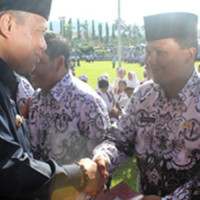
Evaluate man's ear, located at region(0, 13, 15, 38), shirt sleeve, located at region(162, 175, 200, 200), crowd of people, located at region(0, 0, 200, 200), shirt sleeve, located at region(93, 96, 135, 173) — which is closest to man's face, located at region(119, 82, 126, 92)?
crowd of people, located at region(0, 0, 200, 200)

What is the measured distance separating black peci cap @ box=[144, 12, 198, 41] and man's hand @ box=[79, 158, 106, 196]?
1.12m

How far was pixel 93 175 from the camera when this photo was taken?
210 cm

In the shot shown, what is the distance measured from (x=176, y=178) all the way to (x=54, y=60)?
5.11 ft

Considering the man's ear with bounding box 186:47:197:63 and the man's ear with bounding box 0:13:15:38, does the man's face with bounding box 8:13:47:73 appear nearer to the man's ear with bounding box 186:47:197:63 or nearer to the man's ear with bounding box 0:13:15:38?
the man's ear with bounding box 0:13:15:38

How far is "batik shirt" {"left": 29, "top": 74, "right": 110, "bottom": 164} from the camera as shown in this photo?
266cm

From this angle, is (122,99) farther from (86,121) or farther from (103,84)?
(86,121)

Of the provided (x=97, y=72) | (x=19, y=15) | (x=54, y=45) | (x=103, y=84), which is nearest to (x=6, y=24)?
(x=19, y=15)

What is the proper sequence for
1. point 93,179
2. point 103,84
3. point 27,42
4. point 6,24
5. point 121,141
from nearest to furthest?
point 6,24
point 27,42
point 93,179
point 121,141
point 103,84

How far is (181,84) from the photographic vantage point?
7.45ft

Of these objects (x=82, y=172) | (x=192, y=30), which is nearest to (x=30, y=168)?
(x=82, y=172)

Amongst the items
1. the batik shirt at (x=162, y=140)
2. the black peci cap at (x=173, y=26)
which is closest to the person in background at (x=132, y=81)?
the batik shirt at (x=162, y=140)

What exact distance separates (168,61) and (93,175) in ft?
3.43

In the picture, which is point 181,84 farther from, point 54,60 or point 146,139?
point 54,60

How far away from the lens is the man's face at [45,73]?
275cm
